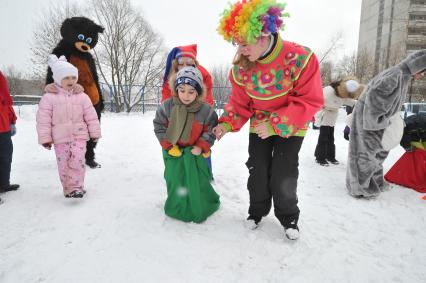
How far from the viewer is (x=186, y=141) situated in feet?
7.73

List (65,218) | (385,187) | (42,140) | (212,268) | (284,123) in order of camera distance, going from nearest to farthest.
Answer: (212,268), (284,123), (65,218), (42,140), (385,187)

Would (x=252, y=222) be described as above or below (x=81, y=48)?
below

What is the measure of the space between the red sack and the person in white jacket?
120cm

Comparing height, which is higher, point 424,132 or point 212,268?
point 424,132

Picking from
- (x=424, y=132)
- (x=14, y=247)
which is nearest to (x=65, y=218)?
(x=14, y=247)

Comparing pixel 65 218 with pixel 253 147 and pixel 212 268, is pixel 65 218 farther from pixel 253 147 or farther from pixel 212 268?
pixel 253 147

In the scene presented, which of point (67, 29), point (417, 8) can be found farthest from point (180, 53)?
point (417, 8)

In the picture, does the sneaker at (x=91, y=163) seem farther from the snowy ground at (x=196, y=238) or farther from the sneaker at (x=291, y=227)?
the sneaker at (x=291, y=227)

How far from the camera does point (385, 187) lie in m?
3.33

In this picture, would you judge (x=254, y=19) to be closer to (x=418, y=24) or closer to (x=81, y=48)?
(x=81, y=48)

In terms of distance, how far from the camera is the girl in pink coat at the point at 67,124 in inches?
107

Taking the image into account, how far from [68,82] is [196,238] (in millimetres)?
2066

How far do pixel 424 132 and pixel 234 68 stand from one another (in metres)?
2.86

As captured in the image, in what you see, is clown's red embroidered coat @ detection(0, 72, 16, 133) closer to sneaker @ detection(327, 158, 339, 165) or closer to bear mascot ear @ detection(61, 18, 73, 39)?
bear mascot ear @ detection(61, 18, 73, 39)
